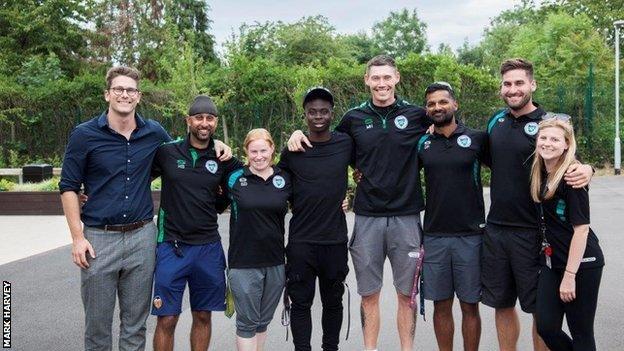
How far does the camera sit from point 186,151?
460cm

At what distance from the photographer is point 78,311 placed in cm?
672

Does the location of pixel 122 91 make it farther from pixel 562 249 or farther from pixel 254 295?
pixel 562 249

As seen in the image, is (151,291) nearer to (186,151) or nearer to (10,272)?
(186,151)

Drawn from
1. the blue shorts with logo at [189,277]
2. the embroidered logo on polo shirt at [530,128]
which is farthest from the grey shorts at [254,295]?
the embroidered logo on polo shirt at [530,128]

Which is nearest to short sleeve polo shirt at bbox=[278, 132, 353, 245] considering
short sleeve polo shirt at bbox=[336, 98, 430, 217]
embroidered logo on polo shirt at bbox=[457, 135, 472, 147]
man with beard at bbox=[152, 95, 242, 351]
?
short sleeve polo shirt at bbox=[336, 98, 430, 217]

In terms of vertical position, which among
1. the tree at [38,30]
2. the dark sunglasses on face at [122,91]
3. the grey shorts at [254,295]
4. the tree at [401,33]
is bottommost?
the grey shorts at [254,295]

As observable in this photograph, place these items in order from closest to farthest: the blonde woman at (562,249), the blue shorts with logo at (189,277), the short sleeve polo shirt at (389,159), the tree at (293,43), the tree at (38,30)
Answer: the blonde woman at (562,249) → the blue shorts with logo at (189,277) → the short sleeve polo shirt at (389,159) → the tree at (38,30) → the tree at (293,43)

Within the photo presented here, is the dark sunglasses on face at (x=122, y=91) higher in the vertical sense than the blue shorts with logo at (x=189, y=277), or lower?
higher

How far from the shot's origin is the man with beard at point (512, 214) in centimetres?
438

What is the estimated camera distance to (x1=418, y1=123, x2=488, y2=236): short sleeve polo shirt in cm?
461

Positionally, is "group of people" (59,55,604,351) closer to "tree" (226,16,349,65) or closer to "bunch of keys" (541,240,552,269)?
"bunch of keys" (541,240,552,269)

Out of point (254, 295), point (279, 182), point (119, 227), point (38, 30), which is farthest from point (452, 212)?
point (38, 30)

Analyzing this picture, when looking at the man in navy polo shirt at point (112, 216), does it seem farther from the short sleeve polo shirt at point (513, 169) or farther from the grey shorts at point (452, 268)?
the short sleeve polo shirt at point (513, 169)

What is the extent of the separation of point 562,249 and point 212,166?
8.04 ft
